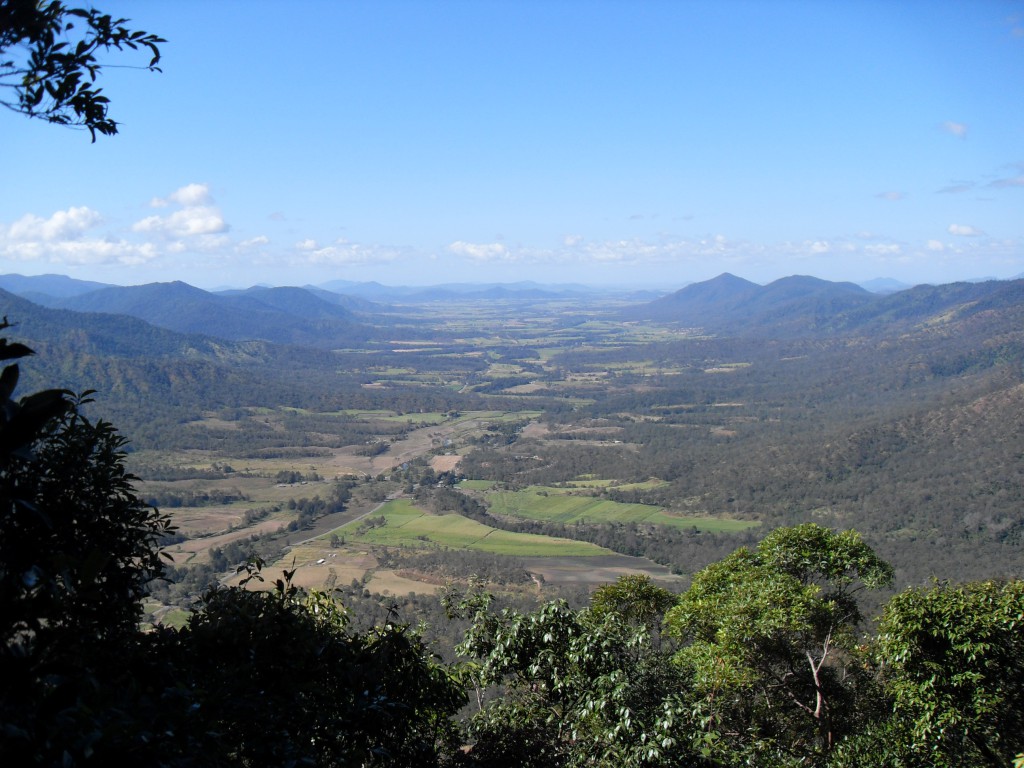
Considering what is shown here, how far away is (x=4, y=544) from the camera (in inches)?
141

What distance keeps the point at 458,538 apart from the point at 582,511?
14.7 metres

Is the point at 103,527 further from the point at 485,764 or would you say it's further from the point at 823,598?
the point at 823,598

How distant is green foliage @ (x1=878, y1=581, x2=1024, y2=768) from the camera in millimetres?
7789

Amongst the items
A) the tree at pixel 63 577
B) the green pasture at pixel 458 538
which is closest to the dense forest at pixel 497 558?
the tree at pixel 63 577

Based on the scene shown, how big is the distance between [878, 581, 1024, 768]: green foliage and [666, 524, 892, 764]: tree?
1497mm

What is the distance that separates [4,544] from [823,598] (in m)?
11.5

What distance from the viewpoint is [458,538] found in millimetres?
47031

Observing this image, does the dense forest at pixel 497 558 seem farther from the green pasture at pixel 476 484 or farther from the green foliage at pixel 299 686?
the green pasture at pixel 476 484

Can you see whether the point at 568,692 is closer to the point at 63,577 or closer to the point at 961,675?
the point at 961,675

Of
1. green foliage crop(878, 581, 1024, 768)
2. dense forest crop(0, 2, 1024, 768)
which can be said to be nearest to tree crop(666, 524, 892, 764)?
dense forest crop(0, 2, 1024, 768)

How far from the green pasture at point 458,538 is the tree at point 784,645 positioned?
33.0 meters

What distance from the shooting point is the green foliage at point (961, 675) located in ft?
25.6

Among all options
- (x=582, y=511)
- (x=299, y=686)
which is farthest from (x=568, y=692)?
(x=582, y=511)

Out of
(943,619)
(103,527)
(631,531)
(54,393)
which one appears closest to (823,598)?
(943,619)
